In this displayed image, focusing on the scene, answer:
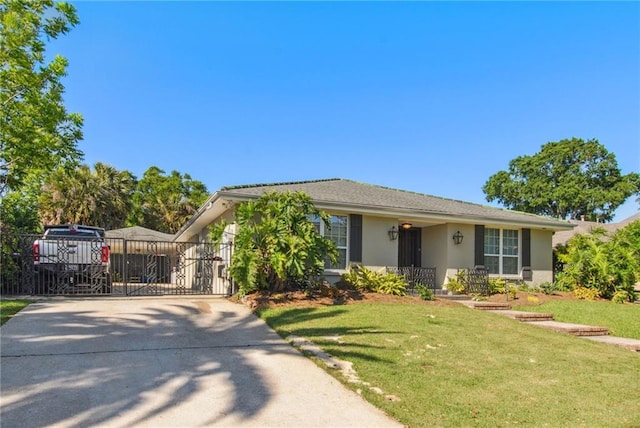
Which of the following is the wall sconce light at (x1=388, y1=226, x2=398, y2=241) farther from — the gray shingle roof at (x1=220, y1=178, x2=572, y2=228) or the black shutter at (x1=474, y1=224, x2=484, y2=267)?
the black shutter at (x1=474, y1=224, x2=484, y2=267)

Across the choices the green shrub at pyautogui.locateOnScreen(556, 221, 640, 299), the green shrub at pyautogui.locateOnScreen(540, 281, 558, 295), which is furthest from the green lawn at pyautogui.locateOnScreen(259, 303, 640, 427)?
the green shrub at pyautogui.locateOnScreen(556, 221, 640, 299)

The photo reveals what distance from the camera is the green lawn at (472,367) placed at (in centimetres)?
405

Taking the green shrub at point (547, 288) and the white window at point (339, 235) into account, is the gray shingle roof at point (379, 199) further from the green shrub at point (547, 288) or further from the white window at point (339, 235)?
the green shrub at point (547, 288)

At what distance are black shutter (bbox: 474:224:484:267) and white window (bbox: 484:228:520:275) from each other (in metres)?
0.36

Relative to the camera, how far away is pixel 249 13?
10875 millimetres

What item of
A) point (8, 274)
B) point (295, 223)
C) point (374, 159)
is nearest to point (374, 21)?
point (295, 223)

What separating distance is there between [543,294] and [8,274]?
15.6 meters

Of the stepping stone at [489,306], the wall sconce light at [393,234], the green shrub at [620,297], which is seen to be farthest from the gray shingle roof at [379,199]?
the stepping stone at [489,306]

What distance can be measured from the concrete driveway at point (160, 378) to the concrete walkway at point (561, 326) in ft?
20.8

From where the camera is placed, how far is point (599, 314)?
10945 mm

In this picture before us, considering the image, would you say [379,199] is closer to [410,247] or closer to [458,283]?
[410,247]

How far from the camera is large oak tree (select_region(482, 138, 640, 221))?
4372 cm

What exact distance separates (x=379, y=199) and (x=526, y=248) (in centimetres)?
620

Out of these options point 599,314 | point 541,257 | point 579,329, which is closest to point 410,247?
point 541,257
